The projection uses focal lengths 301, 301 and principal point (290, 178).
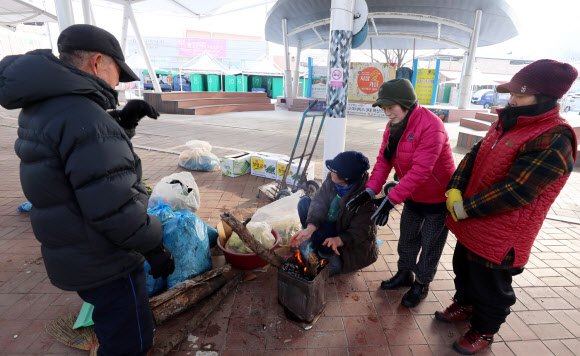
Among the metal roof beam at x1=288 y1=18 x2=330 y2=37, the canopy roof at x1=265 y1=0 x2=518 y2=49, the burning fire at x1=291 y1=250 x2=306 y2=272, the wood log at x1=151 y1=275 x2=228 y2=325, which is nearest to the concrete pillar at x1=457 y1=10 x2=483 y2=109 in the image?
the canopy roof at x1=265 y1=0 x2=518 y2=49

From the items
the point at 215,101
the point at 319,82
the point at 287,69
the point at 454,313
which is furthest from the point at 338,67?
the point at 287,69

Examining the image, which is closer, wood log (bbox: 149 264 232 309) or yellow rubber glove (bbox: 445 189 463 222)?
yellow rubber glove (bbox: 445 189 463 222)

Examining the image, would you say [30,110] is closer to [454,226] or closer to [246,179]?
[454,226]

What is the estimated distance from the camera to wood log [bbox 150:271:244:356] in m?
2.01

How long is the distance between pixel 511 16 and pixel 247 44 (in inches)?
1409

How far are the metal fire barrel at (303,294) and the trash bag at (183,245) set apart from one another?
825 mm

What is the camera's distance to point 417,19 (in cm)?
1555

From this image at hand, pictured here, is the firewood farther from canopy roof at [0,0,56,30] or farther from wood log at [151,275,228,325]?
canopy roof at [0,0,56,30]

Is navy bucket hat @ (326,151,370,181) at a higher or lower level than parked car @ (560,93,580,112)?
lower

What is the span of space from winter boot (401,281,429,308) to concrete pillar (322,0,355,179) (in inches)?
94.8

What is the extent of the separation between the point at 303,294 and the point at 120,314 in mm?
1186

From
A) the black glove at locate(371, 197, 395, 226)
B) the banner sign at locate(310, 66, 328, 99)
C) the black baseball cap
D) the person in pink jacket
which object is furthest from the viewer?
the banner sign at locate(310, 66, 328, 99)

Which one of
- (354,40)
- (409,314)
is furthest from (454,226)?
(354,40)

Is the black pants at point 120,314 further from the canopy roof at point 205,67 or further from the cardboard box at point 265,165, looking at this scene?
the canopy roof at point 205,67
